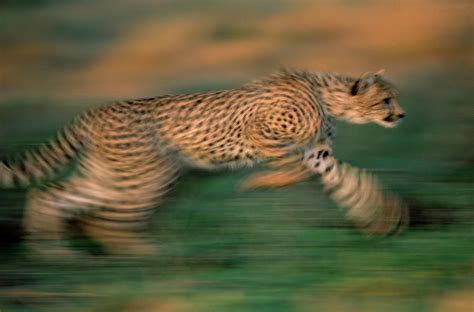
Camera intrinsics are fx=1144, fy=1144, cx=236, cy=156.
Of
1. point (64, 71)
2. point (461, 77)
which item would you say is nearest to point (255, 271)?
Result: point (461, 77)

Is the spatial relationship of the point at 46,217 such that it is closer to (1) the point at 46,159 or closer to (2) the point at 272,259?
(1) the point at 46,159

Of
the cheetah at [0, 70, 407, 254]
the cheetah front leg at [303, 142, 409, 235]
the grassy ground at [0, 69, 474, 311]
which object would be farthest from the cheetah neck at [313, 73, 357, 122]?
the grassy ground at [0, 69, 474, 311]

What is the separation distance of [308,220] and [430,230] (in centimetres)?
67

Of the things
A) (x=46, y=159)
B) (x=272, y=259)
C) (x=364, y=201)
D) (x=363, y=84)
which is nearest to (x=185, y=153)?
(x=46, y=159)

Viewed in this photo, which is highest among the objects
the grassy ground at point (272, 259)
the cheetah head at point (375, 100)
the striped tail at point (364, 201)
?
the cheetah head at point (375, 100)

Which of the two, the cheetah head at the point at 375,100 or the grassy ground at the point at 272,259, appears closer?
the grassy ground at the point at 272,259

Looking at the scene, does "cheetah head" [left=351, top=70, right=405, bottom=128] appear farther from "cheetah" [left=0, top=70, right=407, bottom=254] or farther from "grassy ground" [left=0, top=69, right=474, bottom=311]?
"grassy ground" [left=0, top=69, right=474, bottom=311]

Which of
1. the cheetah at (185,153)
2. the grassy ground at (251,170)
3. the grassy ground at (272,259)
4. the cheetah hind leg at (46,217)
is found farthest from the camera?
the cheetah at (185,153)

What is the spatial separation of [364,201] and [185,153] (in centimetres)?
104

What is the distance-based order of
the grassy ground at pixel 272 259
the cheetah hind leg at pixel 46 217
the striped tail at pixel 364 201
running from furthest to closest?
the striped tail at pixel 364 201
the cheetah hind leg at pixel 46 217
the grassy ground at pixel 272 259

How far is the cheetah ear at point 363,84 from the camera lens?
6.70 m

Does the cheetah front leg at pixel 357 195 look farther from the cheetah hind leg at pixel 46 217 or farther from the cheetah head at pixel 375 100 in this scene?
the cheetah hind leg at pixel 46 217

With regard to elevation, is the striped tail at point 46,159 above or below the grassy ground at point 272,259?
above

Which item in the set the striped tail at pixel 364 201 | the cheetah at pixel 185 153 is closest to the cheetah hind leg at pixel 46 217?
the cheetah at pixel 185 153
